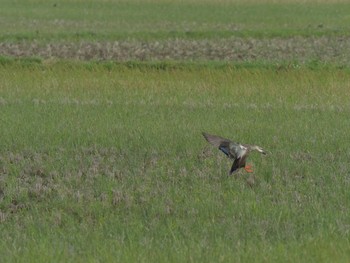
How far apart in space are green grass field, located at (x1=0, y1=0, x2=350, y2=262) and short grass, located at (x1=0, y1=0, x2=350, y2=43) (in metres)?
4.48

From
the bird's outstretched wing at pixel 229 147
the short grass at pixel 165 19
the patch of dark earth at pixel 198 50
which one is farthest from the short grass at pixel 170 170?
the short grass at pixel 165 19

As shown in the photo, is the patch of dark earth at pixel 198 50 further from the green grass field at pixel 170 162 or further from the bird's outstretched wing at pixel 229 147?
the bird's outstretched wing at pixel 229 147

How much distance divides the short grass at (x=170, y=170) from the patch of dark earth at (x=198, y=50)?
2531 mm

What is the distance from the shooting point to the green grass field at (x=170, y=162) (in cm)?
548

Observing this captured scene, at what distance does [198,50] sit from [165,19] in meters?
6.46

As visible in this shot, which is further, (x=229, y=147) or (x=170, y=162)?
(x=170, y=162)

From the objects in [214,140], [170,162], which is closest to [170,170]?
[170,162]

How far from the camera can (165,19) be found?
74.1 feet

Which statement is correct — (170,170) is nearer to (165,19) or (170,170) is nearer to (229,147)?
(229,147)

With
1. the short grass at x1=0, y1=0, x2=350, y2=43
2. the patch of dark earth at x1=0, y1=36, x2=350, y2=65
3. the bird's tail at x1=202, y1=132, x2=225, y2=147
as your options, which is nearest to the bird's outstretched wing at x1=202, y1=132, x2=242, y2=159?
the bird's tail at x1=202, y1=132, x2=225, y2=147

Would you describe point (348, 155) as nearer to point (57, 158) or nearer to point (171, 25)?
point (57, 158)

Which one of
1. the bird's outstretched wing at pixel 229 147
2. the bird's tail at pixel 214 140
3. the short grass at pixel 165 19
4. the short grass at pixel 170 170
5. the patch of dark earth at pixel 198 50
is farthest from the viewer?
the short grass at pixel 165 19

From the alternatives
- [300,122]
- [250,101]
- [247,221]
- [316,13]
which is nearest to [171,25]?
[316,13]

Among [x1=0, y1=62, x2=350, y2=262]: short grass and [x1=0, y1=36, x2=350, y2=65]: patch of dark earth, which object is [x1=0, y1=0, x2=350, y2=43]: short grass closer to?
[x1=0, y1=36, x2=350, y2=65]: patch of dark earth
